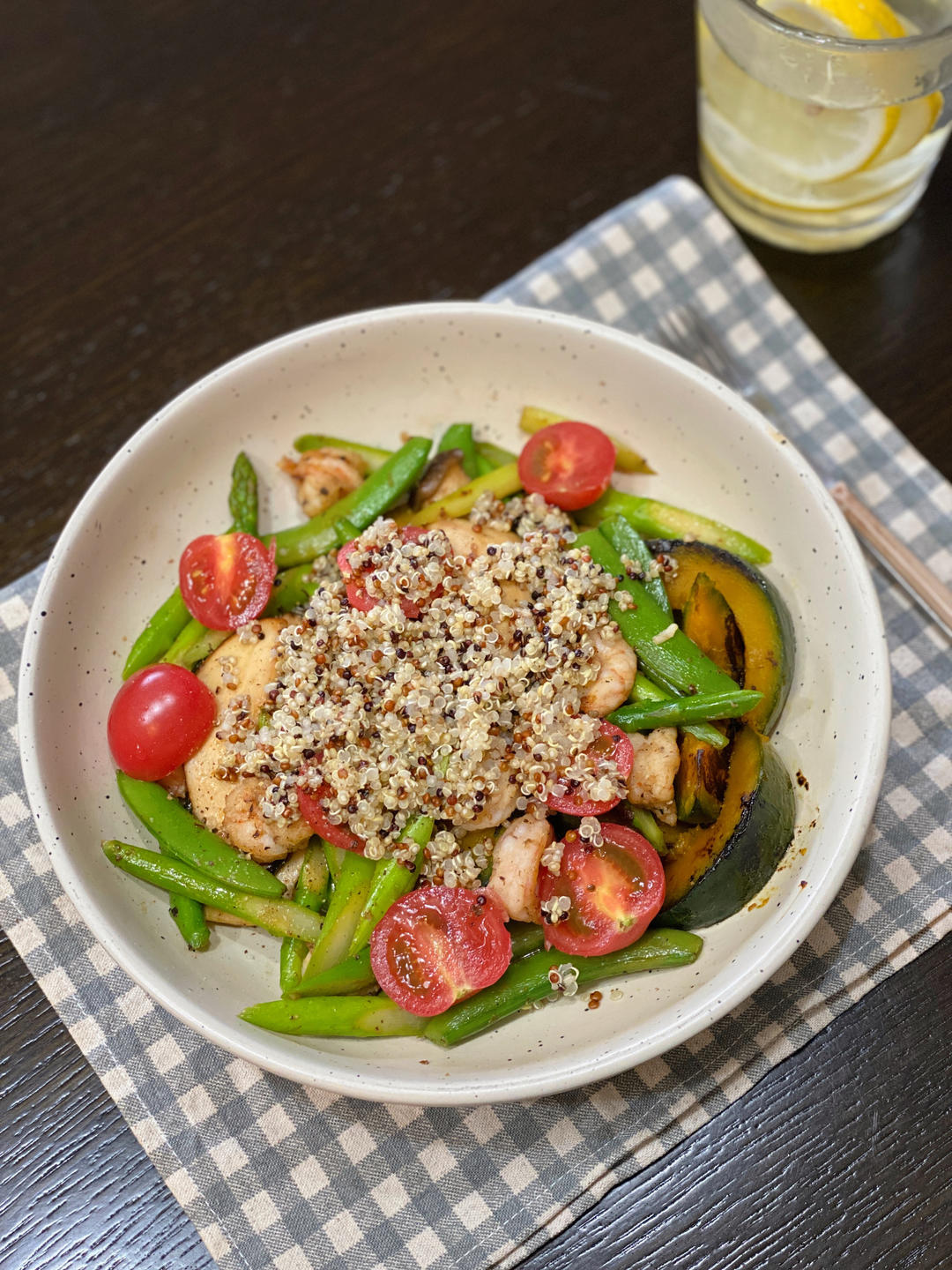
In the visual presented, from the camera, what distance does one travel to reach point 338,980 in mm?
2381

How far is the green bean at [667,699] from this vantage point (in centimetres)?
247

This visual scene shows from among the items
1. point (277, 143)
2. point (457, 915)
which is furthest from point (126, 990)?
point (277, 143)

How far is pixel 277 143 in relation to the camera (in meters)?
4.00

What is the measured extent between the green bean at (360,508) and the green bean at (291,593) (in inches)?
2.5

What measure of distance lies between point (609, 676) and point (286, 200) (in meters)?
2.46

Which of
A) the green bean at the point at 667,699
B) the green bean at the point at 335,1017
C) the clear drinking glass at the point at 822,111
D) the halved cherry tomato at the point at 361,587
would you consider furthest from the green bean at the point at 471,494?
the clear drinking glass at the point at 822,111

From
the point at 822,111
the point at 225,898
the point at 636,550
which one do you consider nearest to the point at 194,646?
the point at 225,898

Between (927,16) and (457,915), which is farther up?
(927,16)

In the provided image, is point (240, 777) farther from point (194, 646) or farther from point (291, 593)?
point (291, 593)

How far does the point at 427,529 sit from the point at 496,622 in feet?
1.34

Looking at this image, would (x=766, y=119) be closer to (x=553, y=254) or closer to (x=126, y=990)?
(x=553, y=254)

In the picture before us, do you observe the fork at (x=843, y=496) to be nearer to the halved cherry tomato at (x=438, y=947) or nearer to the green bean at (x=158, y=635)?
the halved cherry tomato at (x=438, y=947)

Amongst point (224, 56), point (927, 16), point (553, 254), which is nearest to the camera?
point (927, 16)

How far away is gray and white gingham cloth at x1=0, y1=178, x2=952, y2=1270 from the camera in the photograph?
8.09ft
